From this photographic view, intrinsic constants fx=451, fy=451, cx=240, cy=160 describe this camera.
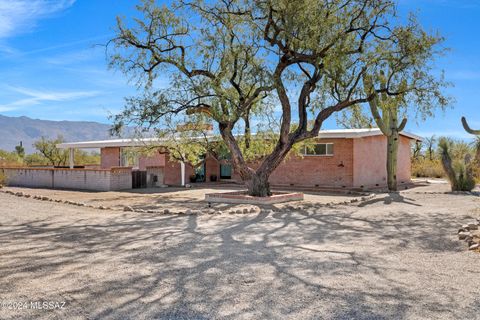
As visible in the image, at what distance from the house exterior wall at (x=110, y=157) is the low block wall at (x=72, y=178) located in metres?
6.27

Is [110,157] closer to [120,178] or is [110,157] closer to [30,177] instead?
[30,177]

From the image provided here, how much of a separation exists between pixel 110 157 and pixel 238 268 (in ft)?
77.7

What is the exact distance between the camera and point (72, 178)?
20.2 m

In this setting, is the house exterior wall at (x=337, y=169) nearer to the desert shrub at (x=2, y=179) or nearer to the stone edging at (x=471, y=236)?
the desert shrub at (x=2, y=179)

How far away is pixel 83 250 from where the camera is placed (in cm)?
670

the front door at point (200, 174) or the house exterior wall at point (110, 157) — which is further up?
the house exterior wall at point (110, 157)

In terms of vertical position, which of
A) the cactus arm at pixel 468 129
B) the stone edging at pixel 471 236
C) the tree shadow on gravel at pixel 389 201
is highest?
the cactus arm at pixel 468 129

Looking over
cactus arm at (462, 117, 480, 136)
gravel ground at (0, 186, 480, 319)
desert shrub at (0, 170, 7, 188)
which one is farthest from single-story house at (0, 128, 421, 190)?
gravel ground at (0, 186, 480, 319)

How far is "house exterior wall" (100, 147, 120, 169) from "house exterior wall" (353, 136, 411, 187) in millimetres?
14437

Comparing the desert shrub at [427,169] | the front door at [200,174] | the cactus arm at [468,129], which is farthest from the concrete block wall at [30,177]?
the desert shrub at [427,169]

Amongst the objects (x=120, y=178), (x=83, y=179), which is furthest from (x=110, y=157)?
(x=120, y=178)

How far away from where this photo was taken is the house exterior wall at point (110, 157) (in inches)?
1085

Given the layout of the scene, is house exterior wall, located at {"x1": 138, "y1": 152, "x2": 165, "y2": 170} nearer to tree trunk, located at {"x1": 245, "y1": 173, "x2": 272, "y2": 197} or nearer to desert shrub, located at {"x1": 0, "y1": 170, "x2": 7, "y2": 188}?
desert shrub, located at {"x1": 0, "y1": 170, "x2": 7, "y2": 188}

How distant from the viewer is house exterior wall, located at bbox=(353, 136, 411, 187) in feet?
68.3
